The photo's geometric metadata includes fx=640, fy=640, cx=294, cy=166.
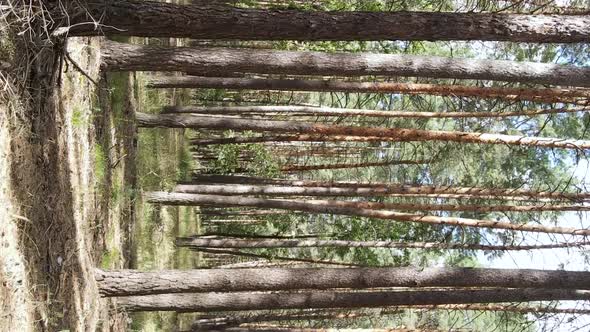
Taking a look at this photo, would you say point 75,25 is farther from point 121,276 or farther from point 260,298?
point 260,298

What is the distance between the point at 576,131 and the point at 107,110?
10242mm

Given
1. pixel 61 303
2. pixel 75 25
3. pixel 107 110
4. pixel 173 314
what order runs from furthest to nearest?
pixel 173 314
pixel 107 110
pixel 61 303
pixel 75 25

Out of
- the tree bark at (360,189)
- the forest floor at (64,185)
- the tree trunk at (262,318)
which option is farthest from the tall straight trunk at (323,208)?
the tree trunk at (262,318)

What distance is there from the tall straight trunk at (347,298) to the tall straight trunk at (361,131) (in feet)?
5.37

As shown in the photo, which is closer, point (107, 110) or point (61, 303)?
point (61, 303)

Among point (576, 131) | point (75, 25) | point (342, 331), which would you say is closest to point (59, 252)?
point (75, 25)

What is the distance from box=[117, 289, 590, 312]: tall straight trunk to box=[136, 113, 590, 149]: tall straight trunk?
1636 millimetres

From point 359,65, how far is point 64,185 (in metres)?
3.02

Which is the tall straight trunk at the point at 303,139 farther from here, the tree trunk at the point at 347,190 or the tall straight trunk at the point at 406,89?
the tall straight trunk at the point at 406,89

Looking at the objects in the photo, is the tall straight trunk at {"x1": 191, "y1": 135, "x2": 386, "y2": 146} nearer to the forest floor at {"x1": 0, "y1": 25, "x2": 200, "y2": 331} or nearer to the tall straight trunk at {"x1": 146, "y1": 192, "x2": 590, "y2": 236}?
the tall straight trunk at {"x1": 146, "y1": 192, "x2": 590, "y2": 236}

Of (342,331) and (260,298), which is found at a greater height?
(260,298)

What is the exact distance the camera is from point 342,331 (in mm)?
9719

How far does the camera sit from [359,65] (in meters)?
4.99

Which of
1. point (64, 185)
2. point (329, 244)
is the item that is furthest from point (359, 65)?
point (329, 244)
